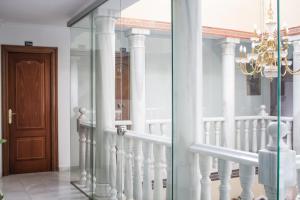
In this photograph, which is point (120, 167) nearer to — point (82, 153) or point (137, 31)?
point (82, 153)

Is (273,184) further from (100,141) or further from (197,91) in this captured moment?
(100,141)

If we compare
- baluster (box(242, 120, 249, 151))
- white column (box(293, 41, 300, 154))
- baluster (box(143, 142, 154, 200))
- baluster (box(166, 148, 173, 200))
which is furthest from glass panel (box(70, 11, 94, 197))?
white column (box(293, 41, 300, 154))

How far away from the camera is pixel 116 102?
342 cm

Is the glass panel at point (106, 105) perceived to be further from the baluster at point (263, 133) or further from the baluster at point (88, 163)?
the baluster at point (263, 133)

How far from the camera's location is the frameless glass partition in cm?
269

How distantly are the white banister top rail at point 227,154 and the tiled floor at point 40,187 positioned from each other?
2.23 m

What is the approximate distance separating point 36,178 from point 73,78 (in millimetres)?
1680

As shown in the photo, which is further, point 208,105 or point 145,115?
point 145,115

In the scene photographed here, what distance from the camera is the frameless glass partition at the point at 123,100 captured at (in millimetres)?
2689

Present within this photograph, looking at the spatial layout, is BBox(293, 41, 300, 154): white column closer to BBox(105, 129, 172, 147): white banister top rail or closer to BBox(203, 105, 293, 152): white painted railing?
BBox(203, 105, 293, 152): white painted railing

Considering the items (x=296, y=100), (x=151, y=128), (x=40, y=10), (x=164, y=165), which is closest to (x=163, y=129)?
(x=151, y=128)

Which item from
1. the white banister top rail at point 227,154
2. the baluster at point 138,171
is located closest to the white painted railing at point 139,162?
the baluster at point 138,171

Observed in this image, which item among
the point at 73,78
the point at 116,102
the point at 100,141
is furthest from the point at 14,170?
the point at 116,102

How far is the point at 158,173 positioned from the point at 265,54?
1.21m
